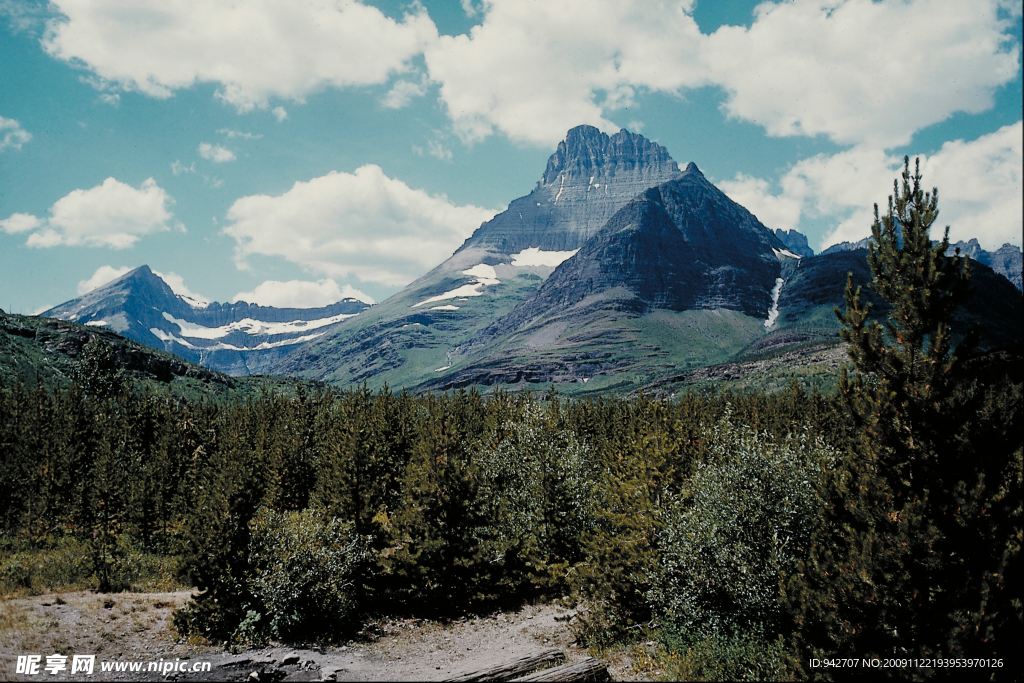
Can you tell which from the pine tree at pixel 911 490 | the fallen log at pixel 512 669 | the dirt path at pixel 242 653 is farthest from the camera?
the dirt path at pixel 242 653

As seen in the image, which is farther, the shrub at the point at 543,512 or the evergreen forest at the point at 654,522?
the shrub at the point at 543,512

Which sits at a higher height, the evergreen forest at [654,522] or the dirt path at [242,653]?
the evergreen forest at [654,522]

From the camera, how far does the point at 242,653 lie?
25562 millimetres

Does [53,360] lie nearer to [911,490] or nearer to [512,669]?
[512,669]

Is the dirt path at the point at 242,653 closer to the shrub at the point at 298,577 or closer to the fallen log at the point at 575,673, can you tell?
the shrub at the point at 298,577

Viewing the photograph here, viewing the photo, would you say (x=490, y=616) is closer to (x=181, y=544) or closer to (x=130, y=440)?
(x=181, y=544)

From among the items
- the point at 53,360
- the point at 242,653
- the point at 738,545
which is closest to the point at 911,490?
the point at 738,545

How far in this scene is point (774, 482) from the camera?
24.8 meters

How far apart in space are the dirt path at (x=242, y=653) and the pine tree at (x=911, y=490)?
10626 mm

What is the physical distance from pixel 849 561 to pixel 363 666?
72.2 ft

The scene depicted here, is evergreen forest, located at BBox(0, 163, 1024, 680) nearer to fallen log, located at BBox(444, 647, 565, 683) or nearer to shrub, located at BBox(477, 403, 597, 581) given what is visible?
shrub, located at BBox(477, 403, 597, 581)

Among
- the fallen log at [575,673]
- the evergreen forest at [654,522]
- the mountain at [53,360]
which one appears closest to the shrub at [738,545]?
the evergreen forest at [654,522]

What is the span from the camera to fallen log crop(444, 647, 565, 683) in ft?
62.3

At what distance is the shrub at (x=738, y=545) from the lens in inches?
926
